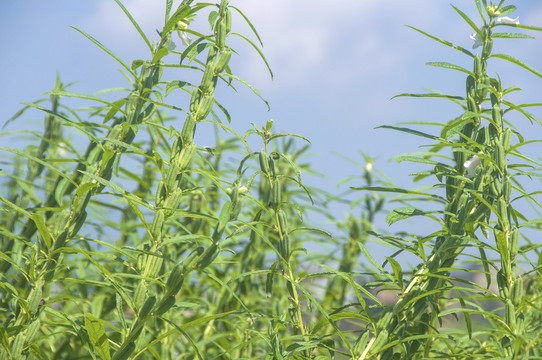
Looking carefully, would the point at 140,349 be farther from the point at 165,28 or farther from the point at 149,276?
the point at 165,28

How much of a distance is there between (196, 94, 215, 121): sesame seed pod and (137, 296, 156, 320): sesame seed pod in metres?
0.24

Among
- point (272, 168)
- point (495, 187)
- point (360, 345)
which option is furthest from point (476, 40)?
point (360, 345)

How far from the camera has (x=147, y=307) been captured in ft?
1.74

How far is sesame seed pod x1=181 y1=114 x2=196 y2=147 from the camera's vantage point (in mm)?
643

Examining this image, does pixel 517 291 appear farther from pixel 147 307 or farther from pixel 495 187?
pixel 147 307

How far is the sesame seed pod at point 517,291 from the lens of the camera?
55 cm

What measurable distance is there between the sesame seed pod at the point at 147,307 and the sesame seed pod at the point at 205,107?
24 cm

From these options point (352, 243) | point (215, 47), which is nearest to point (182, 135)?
point (215, 47)

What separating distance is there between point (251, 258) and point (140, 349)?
2.47ft

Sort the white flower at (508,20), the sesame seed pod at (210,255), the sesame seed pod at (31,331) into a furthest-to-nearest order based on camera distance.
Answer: the white flower at (508,20)
the sesame seed pod at (31,331)
the sesame seed pod at (210,255)

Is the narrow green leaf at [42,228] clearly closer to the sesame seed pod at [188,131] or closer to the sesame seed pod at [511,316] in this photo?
the sesame seed pod at [188,131]

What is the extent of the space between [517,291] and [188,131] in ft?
1.38

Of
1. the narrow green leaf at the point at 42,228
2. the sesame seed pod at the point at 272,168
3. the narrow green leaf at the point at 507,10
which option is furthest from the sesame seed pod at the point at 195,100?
the narrow green leaf at the point at 507,10

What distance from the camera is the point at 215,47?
2.25 ft
